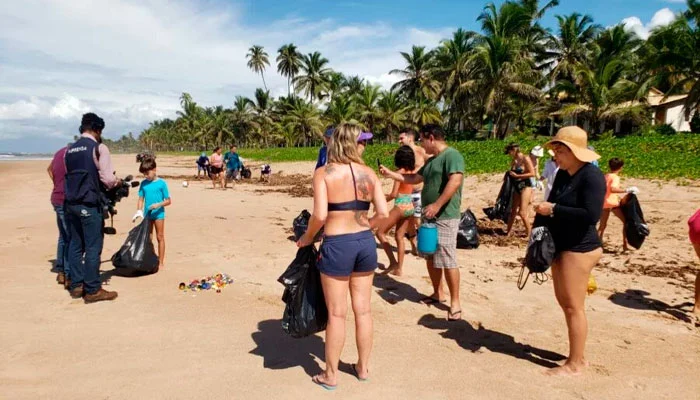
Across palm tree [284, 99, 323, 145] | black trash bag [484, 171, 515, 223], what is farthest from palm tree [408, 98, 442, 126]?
black trash bag [484, 171, 515, 223]

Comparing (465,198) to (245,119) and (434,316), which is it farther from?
(245,119)

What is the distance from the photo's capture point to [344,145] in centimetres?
286

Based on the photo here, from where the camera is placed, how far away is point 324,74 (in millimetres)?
56781

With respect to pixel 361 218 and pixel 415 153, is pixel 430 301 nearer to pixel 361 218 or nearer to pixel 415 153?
pixel 415 153

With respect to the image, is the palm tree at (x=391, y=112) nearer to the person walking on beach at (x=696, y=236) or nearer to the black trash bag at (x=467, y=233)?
the black trash bag at (x=467, y=233)

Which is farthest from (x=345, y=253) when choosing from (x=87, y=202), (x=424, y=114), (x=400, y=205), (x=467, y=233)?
(x=424, y=114)

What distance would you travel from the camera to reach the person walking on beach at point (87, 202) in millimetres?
4402

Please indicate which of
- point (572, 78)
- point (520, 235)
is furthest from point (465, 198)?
point (572, 78)

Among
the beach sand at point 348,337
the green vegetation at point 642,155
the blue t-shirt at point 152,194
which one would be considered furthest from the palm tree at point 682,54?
the blue t-shirt at point 152,194

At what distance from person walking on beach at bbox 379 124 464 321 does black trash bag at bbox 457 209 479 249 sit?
9.74 ft

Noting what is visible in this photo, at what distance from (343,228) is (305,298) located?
64 cm

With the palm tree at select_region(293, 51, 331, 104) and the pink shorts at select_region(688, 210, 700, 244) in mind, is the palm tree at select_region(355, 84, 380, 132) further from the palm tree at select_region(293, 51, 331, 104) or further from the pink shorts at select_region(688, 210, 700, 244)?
the pink shorts at select_region(688, 210, 700, 244)

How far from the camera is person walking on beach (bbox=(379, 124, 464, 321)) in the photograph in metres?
4.15

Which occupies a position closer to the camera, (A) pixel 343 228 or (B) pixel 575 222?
(A) pixel 343 228
